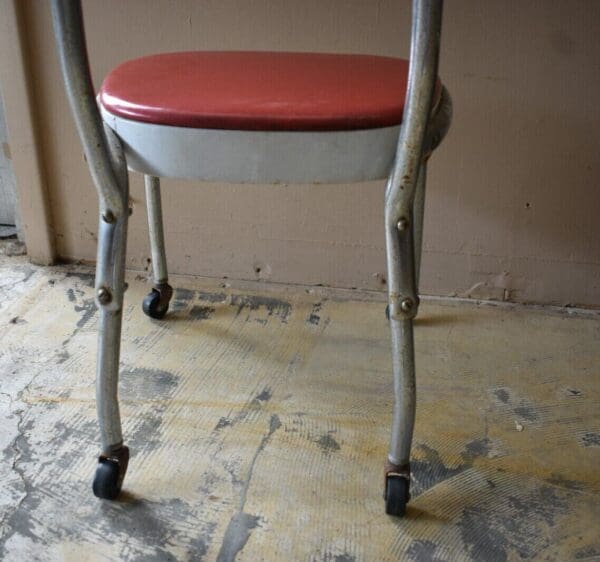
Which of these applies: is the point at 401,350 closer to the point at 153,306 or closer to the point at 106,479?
the point at 106,479

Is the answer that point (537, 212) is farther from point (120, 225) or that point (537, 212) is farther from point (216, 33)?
point (120, 225)

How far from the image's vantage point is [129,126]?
85 cm

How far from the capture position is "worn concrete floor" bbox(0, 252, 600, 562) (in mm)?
946

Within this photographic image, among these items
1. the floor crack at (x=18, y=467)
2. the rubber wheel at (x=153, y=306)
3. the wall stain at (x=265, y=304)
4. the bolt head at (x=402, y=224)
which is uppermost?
the bolt head at (x=402, y=224)

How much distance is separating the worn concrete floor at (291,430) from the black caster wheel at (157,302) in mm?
21

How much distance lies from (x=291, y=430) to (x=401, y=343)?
11.8 inches

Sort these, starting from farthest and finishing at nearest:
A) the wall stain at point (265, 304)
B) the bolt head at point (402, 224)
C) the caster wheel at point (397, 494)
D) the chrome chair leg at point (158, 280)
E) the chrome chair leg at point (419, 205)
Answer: the wall stain at point (265, 304) < the chrome chair leg at point (158, 280) < the chrome chair leg at point (419, 205) < the caster wheel at point (397, 494) < the bolt head at point (402, 224)

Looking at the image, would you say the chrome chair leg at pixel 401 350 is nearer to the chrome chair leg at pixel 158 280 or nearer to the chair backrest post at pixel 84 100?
the chair backrest post at pixel 84 100

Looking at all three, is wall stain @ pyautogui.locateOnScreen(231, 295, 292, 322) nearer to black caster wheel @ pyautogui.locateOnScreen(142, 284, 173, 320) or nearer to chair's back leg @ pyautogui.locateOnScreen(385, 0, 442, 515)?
black caster wheel @ pyautogui.locateOnScreen(142, 284, 173, 320)

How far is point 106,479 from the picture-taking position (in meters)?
0.98

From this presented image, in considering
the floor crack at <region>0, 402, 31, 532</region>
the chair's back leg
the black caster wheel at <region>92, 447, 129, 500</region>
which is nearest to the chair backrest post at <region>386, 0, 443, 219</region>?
the chair's back leg

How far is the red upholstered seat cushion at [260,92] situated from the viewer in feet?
2.66

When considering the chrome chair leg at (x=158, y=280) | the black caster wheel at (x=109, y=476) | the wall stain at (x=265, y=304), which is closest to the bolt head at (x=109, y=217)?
the black caster wheel at (x=109, y=476)

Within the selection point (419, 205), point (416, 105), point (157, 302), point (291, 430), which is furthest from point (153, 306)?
point (416, 105)
